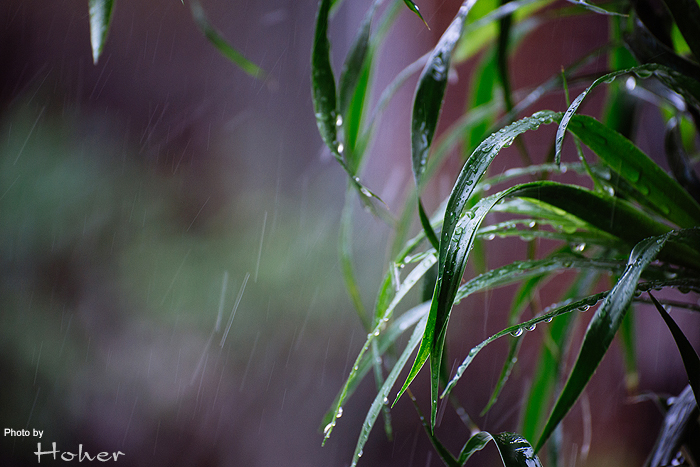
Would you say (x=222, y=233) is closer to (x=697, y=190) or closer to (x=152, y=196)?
(x=152, y=196)

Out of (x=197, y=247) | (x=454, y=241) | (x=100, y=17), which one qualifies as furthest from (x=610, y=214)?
(x=197, y=247)

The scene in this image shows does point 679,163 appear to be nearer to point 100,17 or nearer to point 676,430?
point 676,430

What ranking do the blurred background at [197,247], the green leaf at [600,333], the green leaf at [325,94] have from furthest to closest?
the blurred background at [197,247] → the green leaf at [325,94] → the green leaf at [600,333]

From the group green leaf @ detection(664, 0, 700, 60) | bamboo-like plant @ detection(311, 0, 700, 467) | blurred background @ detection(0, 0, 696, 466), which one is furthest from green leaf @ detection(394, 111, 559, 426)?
blurred background @ detection(0, 0, 696, 466)

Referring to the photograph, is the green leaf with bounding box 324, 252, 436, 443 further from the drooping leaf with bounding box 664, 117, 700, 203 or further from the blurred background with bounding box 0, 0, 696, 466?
the blurred background with bounding box 0, 0, 696, 466

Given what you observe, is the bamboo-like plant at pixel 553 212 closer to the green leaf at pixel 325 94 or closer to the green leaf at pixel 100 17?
the green leaf at pixel 325 94

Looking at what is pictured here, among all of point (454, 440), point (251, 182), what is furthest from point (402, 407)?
point (251, 182)

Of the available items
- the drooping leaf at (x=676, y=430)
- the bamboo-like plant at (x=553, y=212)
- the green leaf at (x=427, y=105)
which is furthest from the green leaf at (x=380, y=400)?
the drooping leaf at (x=676, y=430)
